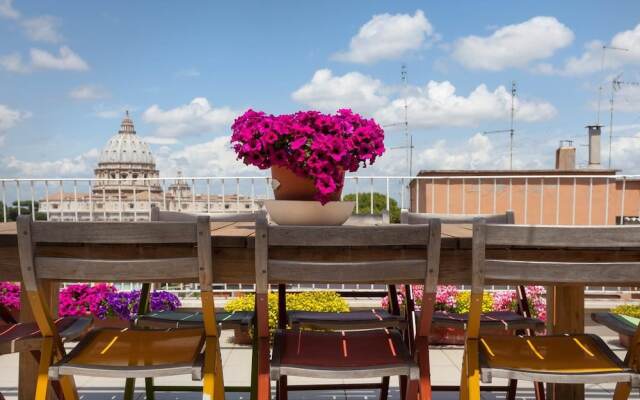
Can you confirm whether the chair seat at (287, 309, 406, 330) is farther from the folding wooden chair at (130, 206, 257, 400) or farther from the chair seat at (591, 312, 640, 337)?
the chair seat at (591, 312, 640, 337)

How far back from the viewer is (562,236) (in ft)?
5.67

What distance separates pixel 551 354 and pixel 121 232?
1.32 metres

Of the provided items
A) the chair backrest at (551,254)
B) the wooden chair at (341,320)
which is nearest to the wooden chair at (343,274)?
the chair backrest at (551,254)

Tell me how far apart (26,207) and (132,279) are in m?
4.05

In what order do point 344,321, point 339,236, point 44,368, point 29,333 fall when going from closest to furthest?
1. point 339,236
2. point 44,368
3. point 29,333
4. point 344,321

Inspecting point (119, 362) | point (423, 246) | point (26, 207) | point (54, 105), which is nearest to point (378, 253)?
point (423, 246)

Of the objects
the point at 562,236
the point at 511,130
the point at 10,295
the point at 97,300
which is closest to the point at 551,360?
the point at 562,236

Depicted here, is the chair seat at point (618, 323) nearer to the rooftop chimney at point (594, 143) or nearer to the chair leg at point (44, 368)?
the chair leg at point (44, 368)

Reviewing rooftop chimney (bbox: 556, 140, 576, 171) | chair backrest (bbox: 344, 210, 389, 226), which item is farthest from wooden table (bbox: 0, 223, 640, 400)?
rooftop chimney (bbox: 556, 140, 576, 171)

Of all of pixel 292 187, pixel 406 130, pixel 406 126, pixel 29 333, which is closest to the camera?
pixel 29 333

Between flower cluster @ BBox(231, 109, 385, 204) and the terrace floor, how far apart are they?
1574 millimetres

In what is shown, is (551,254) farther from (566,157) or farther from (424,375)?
(566,157)

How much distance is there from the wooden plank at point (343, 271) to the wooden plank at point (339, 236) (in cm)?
8

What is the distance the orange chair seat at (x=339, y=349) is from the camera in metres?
Result: 1.81
